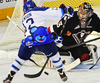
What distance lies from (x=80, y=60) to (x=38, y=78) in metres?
0.53

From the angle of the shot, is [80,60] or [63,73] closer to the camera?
[63,73]

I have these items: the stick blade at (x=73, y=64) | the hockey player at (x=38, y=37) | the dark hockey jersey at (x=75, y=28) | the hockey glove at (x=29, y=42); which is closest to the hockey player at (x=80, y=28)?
the dark hockey jersey at (x=75, y=28)

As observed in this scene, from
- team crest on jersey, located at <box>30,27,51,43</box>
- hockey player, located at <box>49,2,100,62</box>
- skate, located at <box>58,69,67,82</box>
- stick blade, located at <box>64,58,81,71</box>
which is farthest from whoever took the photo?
stick blade, located at <box>64,58,81,71</box>

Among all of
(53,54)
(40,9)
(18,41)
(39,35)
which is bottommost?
(18,41)

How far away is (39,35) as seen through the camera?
7.70 feet

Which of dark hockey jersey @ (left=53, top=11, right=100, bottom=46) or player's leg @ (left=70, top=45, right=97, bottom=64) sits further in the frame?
player's leg @ (left=70, top=45, right=97, bottom=64)

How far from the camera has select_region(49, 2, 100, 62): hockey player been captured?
2684 mm

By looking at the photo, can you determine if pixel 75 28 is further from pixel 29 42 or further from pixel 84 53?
pixel 29 42

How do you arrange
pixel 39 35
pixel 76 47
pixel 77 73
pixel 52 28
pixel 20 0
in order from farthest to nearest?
pixel 20 0, pixel 76 47, pixel 77 73, pixel 52 28, pixel 39 35

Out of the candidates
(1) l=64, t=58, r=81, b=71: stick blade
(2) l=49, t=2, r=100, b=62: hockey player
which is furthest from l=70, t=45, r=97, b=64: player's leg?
(1) l=64, t=58, r=81, b=71: stick blade

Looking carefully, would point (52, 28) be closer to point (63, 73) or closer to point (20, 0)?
point (63, 73)

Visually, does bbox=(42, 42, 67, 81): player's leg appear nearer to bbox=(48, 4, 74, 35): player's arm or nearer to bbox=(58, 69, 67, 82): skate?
bbox=(58, 69, 67, 82): skate

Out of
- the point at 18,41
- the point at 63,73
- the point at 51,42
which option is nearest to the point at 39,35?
the point at 51,42

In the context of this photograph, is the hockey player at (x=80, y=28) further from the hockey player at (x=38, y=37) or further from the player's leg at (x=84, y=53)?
the hockey player at (x=38, y=37)
